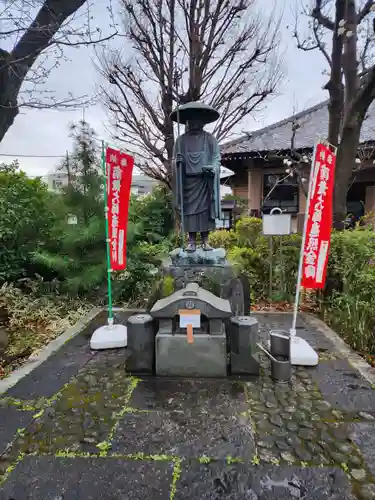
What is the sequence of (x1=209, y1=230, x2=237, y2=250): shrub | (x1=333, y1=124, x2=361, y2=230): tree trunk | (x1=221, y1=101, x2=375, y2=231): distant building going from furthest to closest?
1. (x1=221, y1=101, x2=375, y2=231): distant building
2. (x1=209, y1=230, x2=237, y2=250): shrub
3. (x1=333, y1=124, x2=361, y2=230): tree trunk

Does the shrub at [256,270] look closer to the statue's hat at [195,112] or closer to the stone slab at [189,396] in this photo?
the statue's hat at [195,112]

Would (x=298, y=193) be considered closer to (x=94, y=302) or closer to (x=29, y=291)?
(x=94, y=302)

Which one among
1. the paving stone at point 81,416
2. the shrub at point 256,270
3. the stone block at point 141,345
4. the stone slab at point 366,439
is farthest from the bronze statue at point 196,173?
the stone slab at point 366,439

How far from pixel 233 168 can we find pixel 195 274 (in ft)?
31.5

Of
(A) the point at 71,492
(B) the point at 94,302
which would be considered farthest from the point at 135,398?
(B) the point at 94,302

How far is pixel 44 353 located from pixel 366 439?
372cm

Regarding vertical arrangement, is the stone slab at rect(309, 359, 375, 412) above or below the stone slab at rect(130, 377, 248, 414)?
below

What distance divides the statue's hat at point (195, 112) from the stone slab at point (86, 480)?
4.00 m

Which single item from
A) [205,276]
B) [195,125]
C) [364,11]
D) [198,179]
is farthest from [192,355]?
[364,11]

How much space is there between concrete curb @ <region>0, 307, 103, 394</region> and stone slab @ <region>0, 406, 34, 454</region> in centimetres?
43

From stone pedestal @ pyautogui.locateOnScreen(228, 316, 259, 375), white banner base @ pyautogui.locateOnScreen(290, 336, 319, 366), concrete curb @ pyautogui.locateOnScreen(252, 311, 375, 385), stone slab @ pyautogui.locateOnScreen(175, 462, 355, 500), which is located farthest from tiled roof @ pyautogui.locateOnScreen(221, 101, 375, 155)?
stone slab @ pyautogui.locateOnScreen(175, 462, 355, 500)

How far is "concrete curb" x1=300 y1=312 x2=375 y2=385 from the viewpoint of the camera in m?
3.71

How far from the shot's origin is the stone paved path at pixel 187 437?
2092mm

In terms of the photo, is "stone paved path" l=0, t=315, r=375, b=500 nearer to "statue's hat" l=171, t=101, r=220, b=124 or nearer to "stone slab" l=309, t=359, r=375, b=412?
"stone slab" l=309, t=359, r=375, b=412
